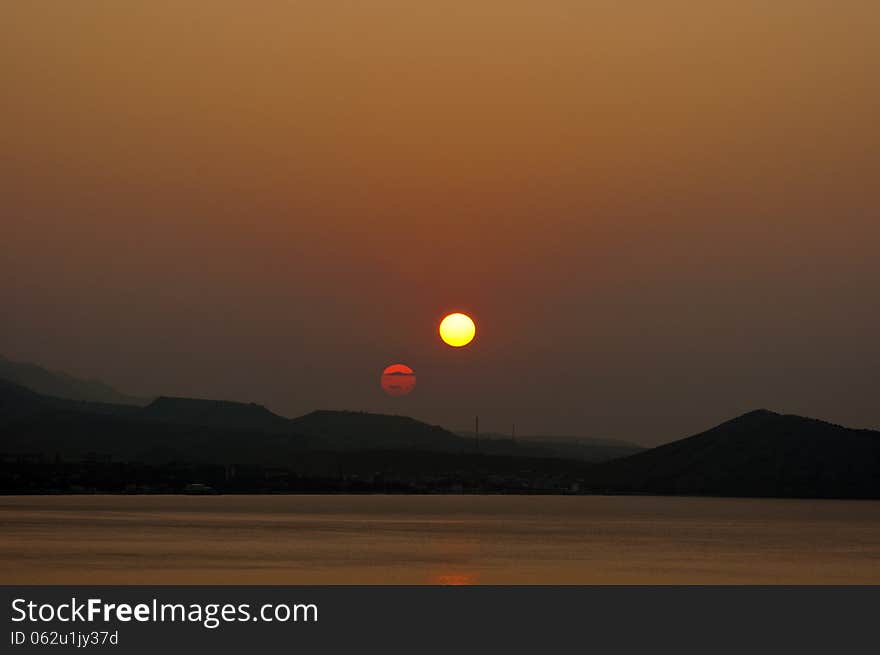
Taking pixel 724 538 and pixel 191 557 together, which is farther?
pixel 724 538

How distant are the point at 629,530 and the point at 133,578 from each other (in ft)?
324

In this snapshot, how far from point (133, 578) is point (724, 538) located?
81641 mm
